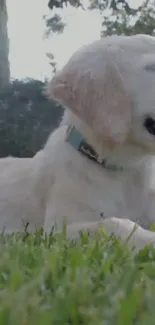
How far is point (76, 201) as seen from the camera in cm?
361

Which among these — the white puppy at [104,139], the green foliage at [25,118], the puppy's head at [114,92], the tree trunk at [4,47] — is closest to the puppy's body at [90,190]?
the white puppy at [104,139]

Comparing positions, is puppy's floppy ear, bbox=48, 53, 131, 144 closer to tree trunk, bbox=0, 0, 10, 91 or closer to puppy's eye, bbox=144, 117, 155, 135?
puppy's eye, bbox=144, 117, 155, 135

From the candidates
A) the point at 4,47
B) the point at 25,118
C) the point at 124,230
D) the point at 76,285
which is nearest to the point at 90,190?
the point at 124,230

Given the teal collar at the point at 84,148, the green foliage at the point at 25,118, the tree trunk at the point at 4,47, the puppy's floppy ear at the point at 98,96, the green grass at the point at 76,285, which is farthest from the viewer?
the tree trunk at the point at 4,47

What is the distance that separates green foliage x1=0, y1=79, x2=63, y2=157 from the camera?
28.9 feet

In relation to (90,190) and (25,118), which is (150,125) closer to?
(90,190)

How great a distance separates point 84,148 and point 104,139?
0.18 metres

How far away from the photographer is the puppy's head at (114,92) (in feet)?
11.8

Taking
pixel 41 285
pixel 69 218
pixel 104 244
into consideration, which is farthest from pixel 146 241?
pixel 41 285

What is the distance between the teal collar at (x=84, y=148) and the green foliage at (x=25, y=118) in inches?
194

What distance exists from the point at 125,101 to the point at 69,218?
2.08ft

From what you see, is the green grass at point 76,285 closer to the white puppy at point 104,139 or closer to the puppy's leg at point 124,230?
the puppy's leg at point 124,230

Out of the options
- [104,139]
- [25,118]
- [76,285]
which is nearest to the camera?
[76,285]

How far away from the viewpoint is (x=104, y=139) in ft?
11.9
